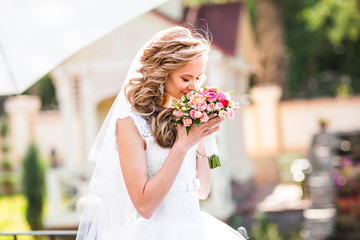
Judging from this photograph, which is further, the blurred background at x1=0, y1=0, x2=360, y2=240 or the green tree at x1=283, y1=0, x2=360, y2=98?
the green tree at x1=283, y1=0, x2=360, y2=98

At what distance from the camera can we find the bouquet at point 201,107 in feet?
6.52

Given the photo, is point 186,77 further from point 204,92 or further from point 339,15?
point 339,15

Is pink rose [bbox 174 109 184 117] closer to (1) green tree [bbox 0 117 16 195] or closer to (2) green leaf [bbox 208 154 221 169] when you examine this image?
(2) green leaf [bbox 208 154 221 169]

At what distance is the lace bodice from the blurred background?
529 millimetres

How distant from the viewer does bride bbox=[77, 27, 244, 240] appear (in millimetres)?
2002

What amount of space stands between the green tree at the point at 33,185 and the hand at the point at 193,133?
29.0ft

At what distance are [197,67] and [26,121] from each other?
1263 cm

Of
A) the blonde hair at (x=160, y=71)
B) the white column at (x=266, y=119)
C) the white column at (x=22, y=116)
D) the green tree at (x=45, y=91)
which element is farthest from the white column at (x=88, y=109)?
the green tree at (x=45, y=91)

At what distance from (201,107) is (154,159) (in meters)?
0.30

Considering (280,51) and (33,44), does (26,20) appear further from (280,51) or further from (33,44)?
(280,51)

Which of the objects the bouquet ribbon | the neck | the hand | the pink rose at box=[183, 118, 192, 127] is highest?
the neck

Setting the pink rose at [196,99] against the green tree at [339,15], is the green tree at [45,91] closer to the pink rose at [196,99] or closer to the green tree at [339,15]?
the green tree at [339,15]

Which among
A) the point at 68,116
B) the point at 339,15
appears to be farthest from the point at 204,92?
the point at 339,15

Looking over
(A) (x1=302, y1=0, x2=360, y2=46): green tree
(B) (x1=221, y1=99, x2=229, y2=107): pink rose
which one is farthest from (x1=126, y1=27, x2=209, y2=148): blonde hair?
(A) (x1=302, y1=0, x2=360, y2=46): green tree
